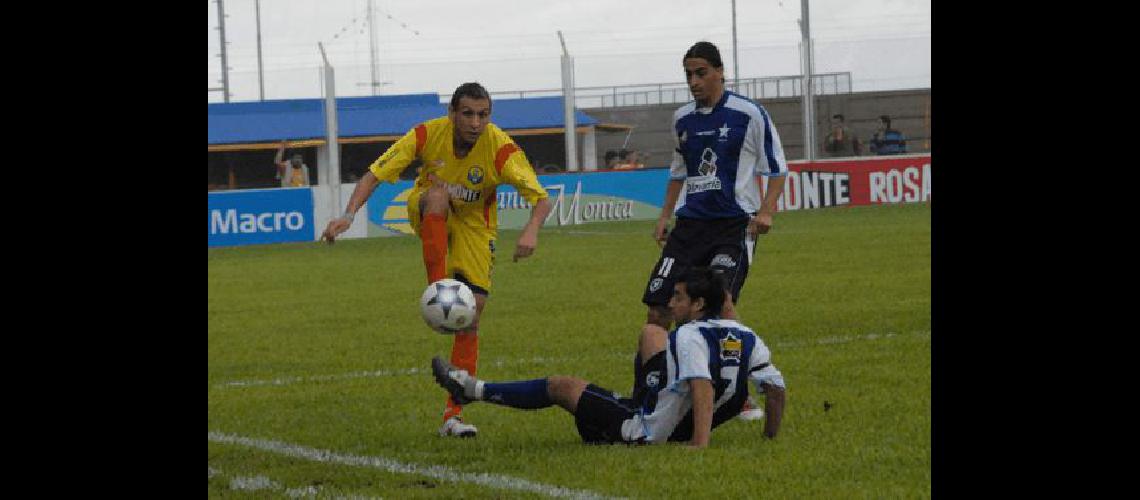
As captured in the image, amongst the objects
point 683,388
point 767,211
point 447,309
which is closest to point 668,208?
point 767,211

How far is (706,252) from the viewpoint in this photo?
8547 mm

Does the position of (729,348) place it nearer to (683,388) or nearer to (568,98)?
(683,388)

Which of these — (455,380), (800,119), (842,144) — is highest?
(800,119)

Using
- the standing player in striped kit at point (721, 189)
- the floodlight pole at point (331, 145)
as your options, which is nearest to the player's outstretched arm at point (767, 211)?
the standing player in striped kit at point (721, 189)

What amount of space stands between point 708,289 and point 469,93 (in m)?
1.73

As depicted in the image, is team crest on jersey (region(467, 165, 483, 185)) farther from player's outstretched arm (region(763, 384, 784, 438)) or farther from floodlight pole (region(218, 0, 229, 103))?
floodlight pole (region(218, 0, 229, 103))

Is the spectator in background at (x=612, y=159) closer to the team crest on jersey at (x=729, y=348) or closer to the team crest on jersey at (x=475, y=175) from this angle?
the team crest on jersey at (x=475, y=175)

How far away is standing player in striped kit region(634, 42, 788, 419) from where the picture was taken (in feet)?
27.9

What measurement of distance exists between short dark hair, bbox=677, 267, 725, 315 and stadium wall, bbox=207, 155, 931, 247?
18784mm

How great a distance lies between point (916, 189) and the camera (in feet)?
108

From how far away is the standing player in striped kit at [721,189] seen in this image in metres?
8.52

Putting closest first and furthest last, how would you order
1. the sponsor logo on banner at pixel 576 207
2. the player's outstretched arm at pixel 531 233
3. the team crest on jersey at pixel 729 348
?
1. the team crest on jersey at pixel 729 348
2. the player's outstretched arm at pixel 531 233
3. the sponsor logo on banner at pixel 576 207

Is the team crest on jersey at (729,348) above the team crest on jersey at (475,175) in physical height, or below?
below
